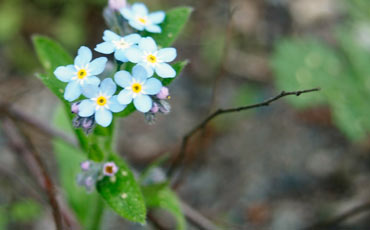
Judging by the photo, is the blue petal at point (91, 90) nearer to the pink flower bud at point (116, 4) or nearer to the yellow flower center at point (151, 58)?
the yellow flower center at point (151, 58)

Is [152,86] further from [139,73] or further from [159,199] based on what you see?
[159,199]

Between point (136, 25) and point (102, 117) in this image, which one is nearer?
point (102, 117)

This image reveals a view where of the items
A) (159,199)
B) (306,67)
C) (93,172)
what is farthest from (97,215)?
(306,67)

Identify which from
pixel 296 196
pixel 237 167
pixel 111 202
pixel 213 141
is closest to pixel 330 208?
pixel 296 196

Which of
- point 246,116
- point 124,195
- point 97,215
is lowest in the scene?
point 246,116

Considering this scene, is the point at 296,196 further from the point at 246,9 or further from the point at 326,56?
the point at 246,9

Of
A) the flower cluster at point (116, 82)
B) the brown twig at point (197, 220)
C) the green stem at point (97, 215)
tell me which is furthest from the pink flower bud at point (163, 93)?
the brown twig at point (197, 220)
